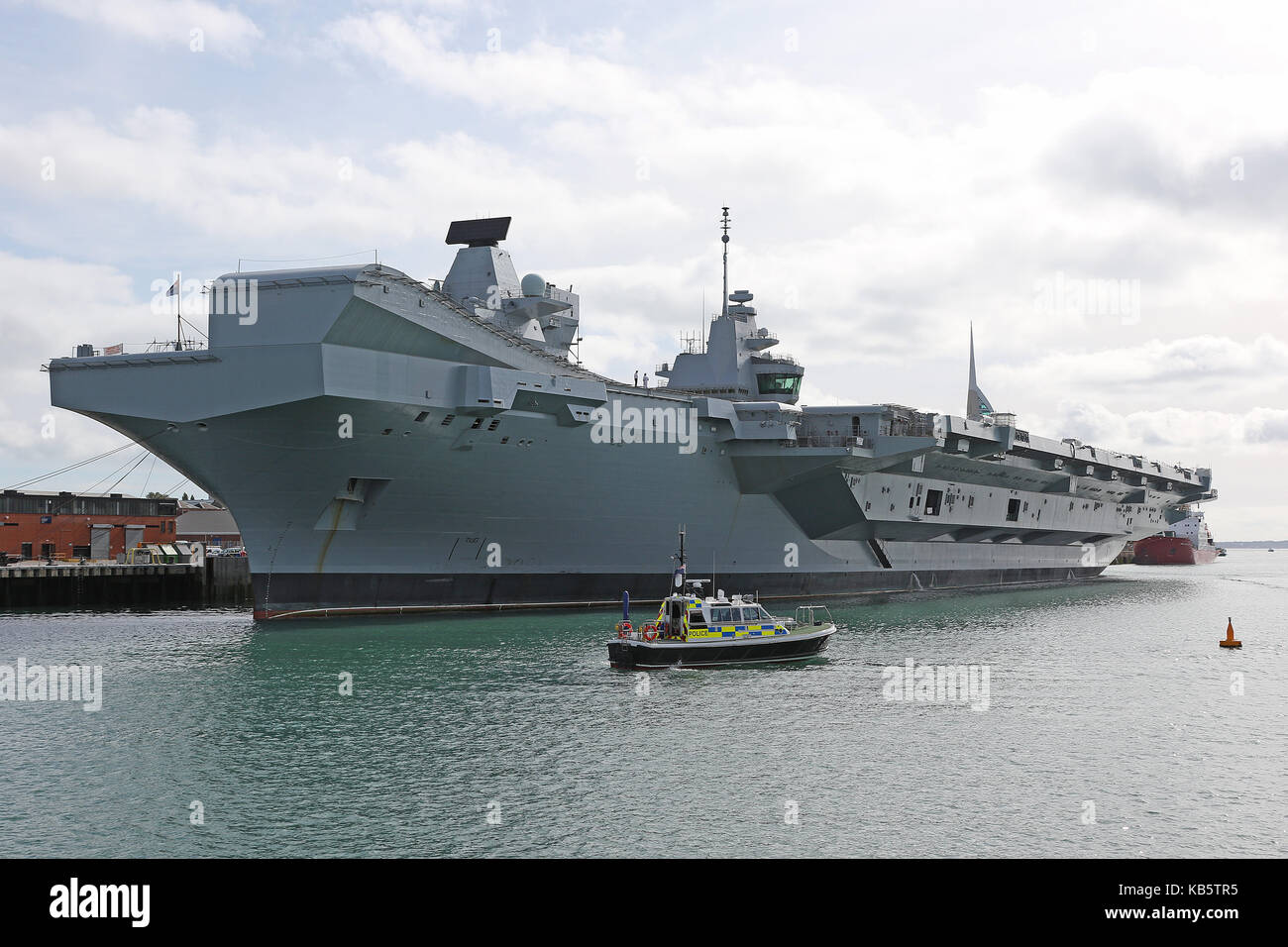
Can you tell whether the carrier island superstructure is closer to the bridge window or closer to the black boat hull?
the bridge window

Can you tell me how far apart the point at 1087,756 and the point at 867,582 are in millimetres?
28059

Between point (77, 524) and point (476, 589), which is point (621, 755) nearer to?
point (476, 589)

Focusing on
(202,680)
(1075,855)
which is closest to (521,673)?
(202,680)

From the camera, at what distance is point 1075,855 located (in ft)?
34.0

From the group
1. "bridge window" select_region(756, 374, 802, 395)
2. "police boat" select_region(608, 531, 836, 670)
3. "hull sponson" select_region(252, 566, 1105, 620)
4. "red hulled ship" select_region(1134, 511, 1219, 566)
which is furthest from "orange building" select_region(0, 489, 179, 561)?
"red hulled ship" select_region(1134, 511, 1219, 566)

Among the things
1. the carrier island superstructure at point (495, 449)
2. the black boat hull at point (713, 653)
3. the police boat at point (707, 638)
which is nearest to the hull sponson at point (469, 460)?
the carrier island superstructure at point (495, 449)

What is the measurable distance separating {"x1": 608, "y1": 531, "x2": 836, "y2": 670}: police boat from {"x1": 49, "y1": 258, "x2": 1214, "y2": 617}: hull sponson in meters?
7.92

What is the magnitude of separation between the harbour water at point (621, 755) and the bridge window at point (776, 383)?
62.4 feet

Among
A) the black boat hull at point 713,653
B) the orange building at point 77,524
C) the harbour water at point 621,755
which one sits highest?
the orange building at point 77,524

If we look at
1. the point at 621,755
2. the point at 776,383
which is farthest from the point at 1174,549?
the point at 621,755

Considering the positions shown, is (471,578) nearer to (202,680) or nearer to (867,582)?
(202,680)

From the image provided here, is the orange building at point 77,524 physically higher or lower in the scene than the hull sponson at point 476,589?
higher

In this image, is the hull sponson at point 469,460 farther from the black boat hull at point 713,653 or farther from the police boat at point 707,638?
the black boat hull at point 713,653

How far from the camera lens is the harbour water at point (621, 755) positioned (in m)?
10.9
